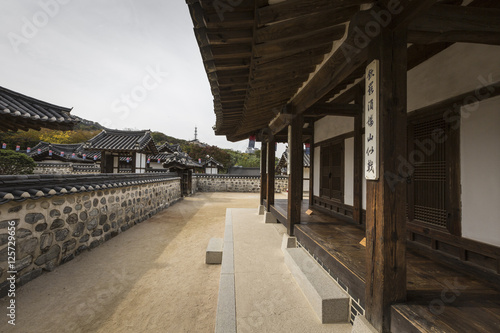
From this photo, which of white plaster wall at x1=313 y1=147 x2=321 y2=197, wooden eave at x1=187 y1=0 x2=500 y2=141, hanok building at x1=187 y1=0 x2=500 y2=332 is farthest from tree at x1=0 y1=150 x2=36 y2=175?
white plaster wall at x1=313 y1=147 x2=321 y2=197

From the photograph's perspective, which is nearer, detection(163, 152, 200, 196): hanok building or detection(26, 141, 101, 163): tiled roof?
detection(163, 152, 200, 196): hanok building

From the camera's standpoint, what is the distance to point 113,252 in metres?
5.29

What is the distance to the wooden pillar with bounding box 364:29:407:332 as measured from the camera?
1.68m

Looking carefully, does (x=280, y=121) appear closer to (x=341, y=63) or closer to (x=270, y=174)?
(x=270, y=174)

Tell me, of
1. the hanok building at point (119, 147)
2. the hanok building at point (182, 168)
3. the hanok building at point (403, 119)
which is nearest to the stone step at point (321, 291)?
the hanok building at point (403, 119)

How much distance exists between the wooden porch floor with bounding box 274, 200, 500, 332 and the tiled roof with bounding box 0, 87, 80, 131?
20.6 ft

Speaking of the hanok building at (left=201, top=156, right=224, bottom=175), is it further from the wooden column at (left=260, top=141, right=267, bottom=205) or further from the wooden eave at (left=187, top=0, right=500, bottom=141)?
the wooden eave at (left=187, top=0, right=500, bottom=141)

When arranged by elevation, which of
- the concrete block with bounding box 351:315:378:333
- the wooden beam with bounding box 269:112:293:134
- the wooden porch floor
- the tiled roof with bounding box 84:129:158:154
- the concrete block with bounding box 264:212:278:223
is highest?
the tiled roof with bounding box 84:129:158:154

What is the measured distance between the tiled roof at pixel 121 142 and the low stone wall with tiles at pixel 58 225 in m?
7.01

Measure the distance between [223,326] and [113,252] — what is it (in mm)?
Result: 4484

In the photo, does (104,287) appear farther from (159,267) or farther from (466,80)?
(466,80)

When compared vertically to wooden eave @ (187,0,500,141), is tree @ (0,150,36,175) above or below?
below

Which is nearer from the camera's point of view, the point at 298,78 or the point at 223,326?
the point at 223,326

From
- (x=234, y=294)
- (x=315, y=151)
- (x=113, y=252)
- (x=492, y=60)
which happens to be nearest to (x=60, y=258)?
(x=113, y=252)
